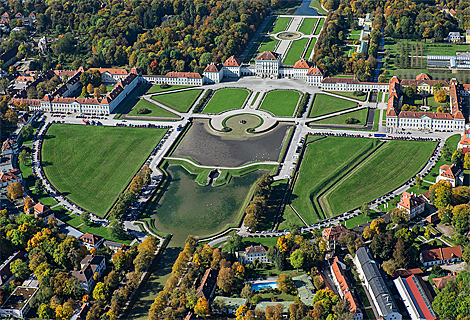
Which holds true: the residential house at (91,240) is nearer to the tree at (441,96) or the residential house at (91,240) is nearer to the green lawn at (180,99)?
the green lawn at (180,99)

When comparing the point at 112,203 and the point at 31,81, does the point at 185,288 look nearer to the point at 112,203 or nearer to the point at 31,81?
the point at 112,203

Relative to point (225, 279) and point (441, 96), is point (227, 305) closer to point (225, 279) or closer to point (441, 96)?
point (225, 279)

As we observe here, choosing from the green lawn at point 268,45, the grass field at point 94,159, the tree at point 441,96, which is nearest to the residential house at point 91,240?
the grass field at point 94,159

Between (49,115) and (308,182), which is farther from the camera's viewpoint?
(49,115)

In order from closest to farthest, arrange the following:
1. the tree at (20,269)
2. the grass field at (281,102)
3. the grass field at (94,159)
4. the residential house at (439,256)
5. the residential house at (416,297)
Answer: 1. the residential house at (416,297)
2. the residential house at (439,256)
3. the tree at (20,269)
4. the grass field at (94,159)
5. the grass field at (281,102)

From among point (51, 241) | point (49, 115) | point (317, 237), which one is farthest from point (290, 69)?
point (51, 241)

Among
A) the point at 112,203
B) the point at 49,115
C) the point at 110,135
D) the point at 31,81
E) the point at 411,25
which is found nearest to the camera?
the point at 112,203
